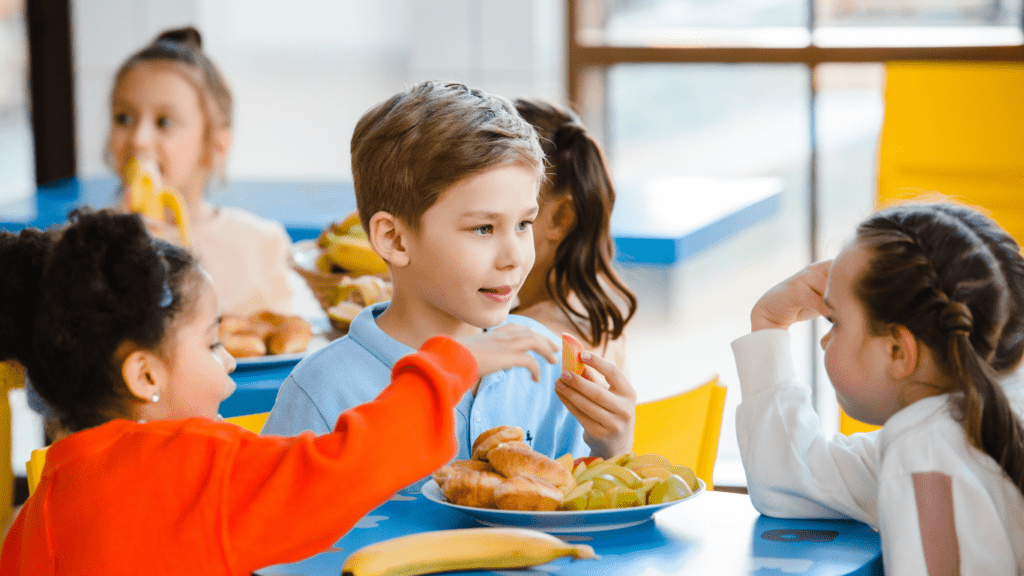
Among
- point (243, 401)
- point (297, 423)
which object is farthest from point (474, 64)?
point (297, 423)

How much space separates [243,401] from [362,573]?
850mm

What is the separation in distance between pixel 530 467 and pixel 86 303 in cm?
47

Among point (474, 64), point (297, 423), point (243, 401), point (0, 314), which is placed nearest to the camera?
point (0, 314)

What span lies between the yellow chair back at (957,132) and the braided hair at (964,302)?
2.02 m

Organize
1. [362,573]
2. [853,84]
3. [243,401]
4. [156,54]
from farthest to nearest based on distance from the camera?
[853,84], [156,54], [243,401], [362,573]

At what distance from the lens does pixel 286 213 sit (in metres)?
3.18

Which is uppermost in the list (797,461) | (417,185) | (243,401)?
(417,185)

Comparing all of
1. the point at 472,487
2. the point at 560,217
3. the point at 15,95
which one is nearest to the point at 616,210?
the point at 560,217

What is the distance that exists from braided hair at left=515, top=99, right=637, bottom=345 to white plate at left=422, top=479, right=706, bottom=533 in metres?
0.87

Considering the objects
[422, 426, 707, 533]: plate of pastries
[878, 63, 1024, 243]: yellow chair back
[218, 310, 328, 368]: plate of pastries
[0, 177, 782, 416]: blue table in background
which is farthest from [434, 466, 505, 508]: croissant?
[878, 63, 1024, 243]: yellow chair back

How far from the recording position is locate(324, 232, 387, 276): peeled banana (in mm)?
2150

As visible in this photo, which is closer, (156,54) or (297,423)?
(297,423)

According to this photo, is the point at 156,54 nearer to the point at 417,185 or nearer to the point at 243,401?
the point at 243,401

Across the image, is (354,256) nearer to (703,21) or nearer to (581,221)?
(581,221)
